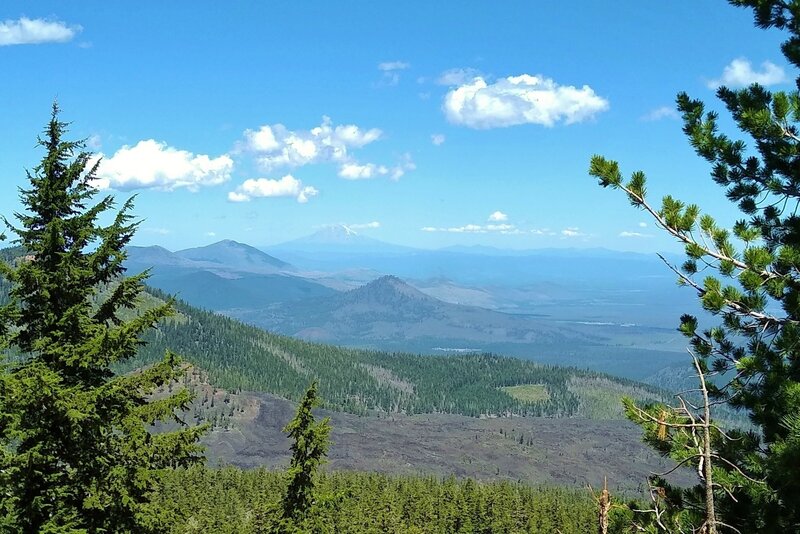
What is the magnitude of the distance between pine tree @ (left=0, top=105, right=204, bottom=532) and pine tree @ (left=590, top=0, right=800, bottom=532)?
36.3 feet

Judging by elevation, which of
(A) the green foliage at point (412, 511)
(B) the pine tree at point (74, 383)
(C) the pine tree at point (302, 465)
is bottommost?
(A) the green foliage at point (412, 511)

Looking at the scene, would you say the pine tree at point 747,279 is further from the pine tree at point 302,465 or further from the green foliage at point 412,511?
the green foliage at point 412,511

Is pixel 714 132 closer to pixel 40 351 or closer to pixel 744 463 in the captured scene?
pixel 744 463

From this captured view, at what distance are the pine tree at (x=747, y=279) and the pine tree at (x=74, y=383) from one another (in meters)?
11.1

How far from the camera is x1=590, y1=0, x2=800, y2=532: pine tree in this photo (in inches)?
448

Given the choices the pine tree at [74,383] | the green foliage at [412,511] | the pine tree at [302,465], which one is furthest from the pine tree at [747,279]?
the green foliage at [412,511]

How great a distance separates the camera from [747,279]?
11766 mm

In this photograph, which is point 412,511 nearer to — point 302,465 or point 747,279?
point 302,465

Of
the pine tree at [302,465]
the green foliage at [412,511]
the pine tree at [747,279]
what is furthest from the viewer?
the green foliage at [412,511]

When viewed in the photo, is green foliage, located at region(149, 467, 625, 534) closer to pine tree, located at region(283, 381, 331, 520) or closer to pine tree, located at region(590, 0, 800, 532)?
pine tree, located at region(283, 381, 331, 520)

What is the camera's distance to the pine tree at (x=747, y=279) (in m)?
11.4

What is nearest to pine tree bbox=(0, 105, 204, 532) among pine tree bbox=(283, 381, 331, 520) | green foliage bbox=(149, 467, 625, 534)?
pine tree bbox=(283, 381, 331, 520)

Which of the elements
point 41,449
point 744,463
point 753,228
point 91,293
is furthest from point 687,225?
point 41,449

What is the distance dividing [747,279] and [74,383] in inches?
582
